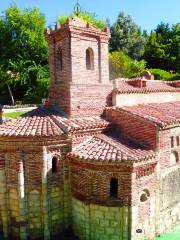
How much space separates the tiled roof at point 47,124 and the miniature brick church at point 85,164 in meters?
0.04

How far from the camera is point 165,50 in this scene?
46.5 m

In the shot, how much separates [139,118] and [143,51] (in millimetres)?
37085

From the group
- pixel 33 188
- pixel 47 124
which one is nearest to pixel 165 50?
pixel 47 124

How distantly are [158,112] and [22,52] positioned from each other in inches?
1060

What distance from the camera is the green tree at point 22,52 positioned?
36.5m

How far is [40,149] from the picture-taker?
465 inches

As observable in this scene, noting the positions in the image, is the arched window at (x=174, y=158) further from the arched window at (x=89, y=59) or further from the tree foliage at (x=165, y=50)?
the tree foliage at (x=165, y=50)

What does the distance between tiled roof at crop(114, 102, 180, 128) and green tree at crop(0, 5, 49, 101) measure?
22.0 metres

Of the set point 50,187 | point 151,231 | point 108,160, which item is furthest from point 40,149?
point 151,231

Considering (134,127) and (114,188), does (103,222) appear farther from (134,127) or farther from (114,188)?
(134,127)

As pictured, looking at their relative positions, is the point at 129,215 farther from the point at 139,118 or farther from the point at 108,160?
the point at 139,118

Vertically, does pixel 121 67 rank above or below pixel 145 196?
above

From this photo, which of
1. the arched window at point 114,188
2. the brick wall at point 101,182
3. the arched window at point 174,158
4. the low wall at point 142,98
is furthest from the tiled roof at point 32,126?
the arched window at point 174,158

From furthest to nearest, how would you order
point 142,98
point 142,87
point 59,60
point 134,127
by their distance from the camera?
point 142,87
point 142,98
point 59,60
point 134,127
